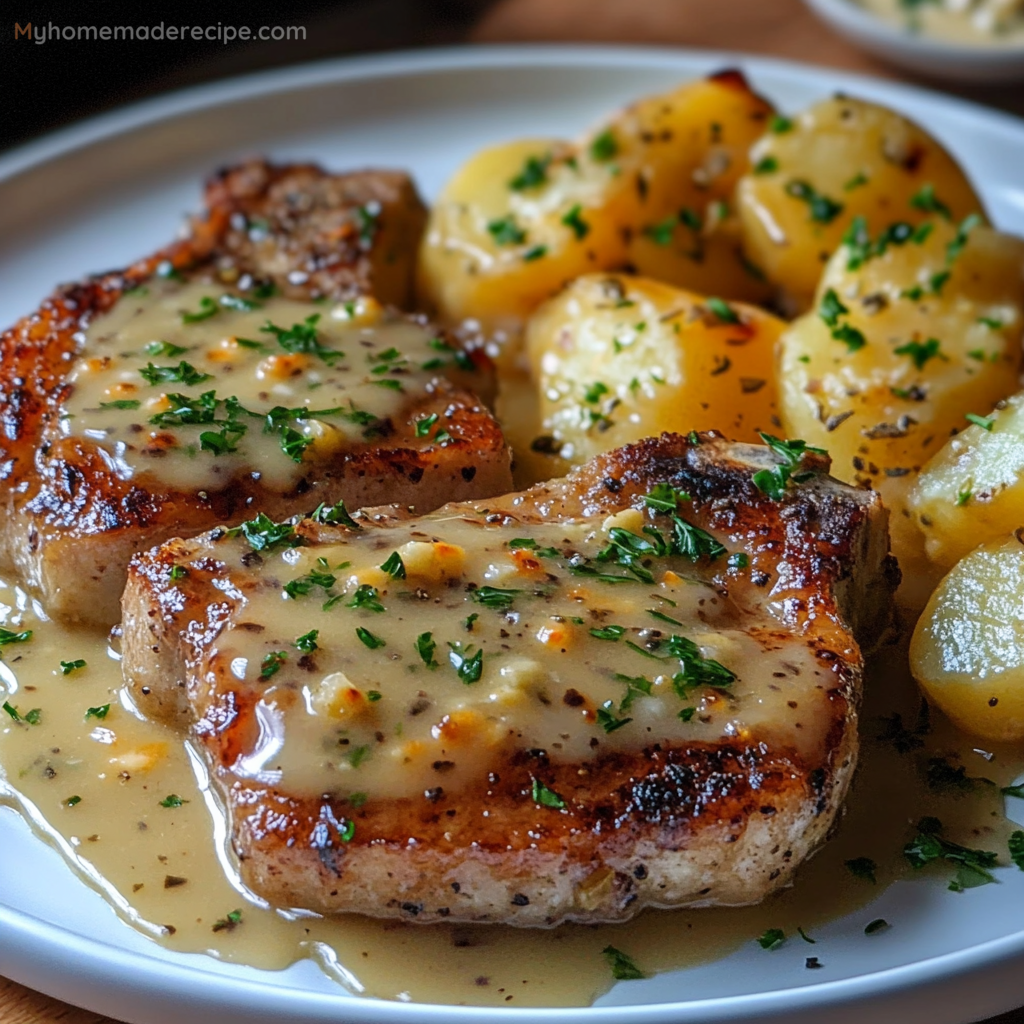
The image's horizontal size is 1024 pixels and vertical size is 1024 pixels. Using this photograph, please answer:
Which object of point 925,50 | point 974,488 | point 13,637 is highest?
point 925,50

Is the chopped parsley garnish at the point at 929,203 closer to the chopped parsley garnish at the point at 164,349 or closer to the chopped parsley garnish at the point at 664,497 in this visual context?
the chopped parsley garnish at the point at 664,497

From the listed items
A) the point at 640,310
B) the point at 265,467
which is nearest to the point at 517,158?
the point at 640,310

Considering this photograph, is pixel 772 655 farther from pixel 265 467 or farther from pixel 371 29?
pixel 371 29

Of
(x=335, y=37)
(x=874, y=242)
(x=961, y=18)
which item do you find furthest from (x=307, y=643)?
(x=961, y=18)

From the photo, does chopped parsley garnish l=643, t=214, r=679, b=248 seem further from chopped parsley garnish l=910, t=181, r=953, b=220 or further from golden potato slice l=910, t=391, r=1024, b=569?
golden potato slice l=910, t=391, r=1024, b=569

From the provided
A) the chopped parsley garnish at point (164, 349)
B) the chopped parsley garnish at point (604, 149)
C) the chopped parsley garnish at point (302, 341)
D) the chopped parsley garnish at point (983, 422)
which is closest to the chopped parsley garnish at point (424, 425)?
the chopped parsley garnish at point (302, 341)

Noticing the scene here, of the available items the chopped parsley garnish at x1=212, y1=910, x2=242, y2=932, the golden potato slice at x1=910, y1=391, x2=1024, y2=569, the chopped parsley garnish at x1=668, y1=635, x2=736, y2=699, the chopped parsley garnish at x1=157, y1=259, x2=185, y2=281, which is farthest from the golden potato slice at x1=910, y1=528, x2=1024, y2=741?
the chopped parsley garnish at x1=157, y1=259, x2=185, y2=281

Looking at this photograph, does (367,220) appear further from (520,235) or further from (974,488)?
(974,488)
